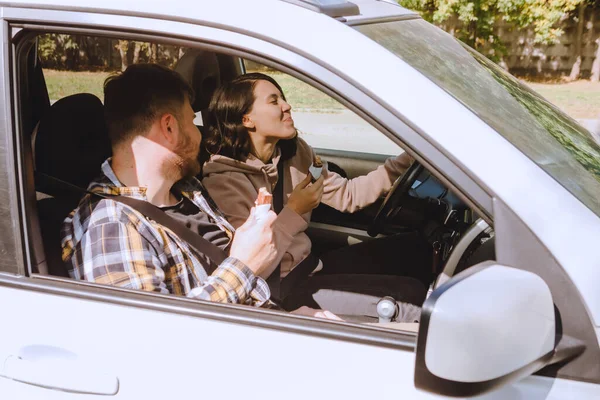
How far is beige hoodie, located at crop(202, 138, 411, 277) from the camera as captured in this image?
253cm

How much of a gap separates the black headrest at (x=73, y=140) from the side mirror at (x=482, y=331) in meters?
1.35

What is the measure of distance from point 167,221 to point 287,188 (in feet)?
3.13

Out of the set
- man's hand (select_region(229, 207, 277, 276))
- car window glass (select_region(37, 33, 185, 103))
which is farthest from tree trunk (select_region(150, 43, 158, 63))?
man's hand (select_region(229, 207, 277, 276))

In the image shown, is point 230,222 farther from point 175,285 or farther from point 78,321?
point 78,321

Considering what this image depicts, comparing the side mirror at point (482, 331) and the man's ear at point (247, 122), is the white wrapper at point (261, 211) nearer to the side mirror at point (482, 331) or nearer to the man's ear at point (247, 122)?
the man's ear at point (247, 122)

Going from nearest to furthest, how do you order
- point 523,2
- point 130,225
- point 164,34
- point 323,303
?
point 164,34, point 130,225, point 323,303, point 523,2

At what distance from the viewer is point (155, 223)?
1930mm

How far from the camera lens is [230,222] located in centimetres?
254

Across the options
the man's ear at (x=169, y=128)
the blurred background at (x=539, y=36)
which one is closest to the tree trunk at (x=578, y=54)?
the blurred background at (x=539, y=36)

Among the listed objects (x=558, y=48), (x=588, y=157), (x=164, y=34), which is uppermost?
(x=164, y=34)

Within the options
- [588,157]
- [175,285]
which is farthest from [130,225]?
[588,157]

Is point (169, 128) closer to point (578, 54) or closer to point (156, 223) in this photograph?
point (156, 223)

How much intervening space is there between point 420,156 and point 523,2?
13.2 m

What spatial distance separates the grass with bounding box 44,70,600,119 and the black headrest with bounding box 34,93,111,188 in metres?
0.11
